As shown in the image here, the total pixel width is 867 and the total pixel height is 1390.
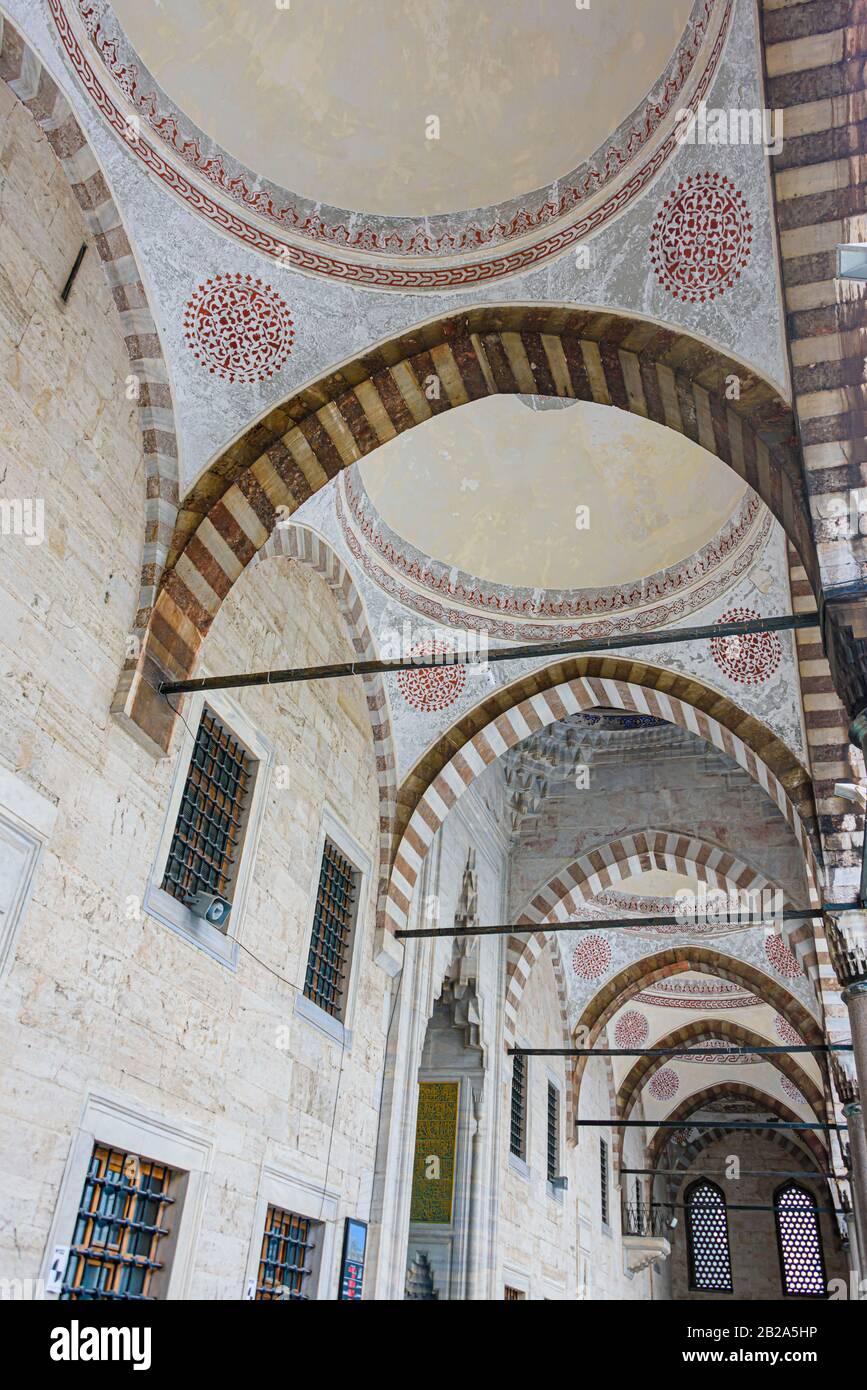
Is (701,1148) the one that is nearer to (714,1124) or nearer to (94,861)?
(714,1124)

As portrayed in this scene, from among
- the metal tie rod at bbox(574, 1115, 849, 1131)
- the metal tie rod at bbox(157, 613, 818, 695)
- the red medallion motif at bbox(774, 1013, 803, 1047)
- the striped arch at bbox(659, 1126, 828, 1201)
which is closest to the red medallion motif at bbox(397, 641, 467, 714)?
the metal tie rod at bbox(157, 613, 818, 695)

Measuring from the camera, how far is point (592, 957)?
44.4ft

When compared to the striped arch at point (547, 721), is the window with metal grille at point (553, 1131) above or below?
below

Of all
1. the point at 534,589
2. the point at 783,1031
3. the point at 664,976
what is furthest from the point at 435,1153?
the point at 783,1031

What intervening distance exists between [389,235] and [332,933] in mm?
4492

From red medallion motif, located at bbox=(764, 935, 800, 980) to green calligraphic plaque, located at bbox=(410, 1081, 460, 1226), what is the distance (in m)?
5.05

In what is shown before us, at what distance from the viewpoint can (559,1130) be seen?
1306cm

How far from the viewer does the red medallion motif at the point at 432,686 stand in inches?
331

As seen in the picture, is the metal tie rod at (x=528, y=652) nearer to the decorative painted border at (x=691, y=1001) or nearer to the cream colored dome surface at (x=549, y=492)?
the cream colored dome surface at (x=549, y=492)

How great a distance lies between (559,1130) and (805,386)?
426 inches

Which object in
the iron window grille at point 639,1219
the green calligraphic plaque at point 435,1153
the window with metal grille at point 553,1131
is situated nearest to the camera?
the green calligraphic plaque at point 435,1153

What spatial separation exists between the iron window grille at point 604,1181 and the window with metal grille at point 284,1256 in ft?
33.4

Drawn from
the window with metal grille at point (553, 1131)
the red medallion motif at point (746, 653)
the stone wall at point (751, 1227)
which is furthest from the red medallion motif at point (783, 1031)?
the red medallion motif at point (746, 653)

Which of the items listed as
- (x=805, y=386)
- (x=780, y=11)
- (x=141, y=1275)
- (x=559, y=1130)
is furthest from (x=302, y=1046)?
(x=559, y=1130)
